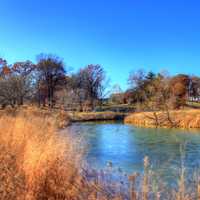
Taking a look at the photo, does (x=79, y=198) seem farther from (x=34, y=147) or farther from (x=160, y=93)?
(x=160, y=93)

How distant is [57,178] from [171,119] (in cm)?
1703

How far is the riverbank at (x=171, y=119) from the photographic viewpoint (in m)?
17.8

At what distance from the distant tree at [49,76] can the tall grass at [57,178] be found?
35.5 meters

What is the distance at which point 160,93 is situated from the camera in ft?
86.2

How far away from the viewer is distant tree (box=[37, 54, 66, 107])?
39916 mm

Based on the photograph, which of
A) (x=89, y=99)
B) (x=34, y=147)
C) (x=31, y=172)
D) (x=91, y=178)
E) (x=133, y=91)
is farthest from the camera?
(x=133, y=91)

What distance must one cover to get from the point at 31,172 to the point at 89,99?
123 ft

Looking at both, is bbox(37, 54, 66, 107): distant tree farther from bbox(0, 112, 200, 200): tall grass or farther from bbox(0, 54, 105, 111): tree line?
bbox(0, 112, 200, 200): tall grass

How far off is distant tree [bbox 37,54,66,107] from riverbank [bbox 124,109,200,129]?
20.7 metres

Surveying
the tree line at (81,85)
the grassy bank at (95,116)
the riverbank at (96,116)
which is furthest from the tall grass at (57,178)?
the tree line at (81,85)

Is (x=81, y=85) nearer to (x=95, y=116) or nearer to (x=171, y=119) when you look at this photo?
(x=95, y=116)

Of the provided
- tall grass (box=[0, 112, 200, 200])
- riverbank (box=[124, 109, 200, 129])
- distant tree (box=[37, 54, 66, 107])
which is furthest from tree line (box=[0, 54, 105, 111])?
tall grass (box=[0, 112, 200, 200])

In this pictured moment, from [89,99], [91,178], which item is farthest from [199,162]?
[89,99]

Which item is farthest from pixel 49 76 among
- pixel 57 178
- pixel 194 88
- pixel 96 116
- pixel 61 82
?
pixel 57 178
